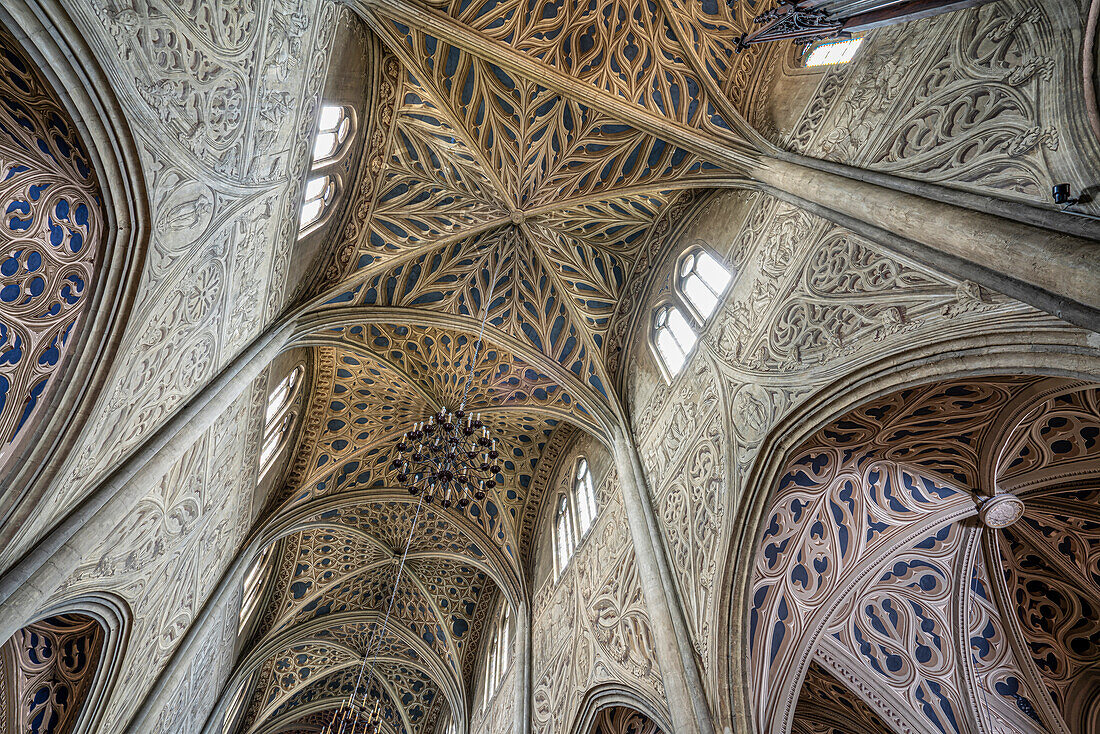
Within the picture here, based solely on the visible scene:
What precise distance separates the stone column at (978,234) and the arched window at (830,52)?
1.55 metres

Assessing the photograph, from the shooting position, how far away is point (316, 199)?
31.6ft

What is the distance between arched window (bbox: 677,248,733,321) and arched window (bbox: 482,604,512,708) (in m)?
8.97

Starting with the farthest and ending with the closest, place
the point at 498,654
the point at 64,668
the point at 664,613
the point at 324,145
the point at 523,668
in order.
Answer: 1. the point at 498,654
2. the point at 523,668
3. the point at 324,145
4. the point at 664,613
5. the point at 64,668

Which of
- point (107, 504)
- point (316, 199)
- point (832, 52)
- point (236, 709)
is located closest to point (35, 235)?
point (107, 504)

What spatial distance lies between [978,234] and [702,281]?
554 centimetres

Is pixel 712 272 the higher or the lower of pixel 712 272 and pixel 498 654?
the higher

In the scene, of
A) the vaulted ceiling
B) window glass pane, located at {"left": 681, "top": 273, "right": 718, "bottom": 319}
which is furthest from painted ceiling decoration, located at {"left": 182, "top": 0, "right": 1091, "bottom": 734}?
window glass pane, located at {"left": 681, "top": 273, "right": 718, "bottom": 319}

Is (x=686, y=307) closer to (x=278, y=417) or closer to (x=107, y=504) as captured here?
(x=278, y=417)

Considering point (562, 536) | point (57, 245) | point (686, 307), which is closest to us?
point (57, 245)

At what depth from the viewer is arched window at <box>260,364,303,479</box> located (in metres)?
11.5

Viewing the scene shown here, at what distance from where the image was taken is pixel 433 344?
1316 cm

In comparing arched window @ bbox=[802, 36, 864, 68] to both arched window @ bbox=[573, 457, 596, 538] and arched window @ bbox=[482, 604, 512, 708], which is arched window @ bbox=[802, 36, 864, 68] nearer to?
arched window @ bbox=[573, 457, 596, 538]

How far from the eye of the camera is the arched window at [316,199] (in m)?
9.30

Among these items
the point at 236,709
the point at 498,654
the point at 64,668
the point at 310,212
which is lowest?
the point at 64,668
